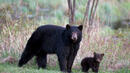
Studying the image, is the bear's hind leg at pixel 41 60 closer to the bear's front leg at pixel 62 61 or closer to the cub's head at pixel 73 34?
the bear's front leg at pixel 62 61

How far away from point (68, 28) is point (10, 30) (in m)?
3.55

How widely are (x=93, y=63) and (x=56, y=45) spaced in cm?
125

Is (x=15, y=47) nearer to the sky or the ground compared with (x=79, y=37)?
nearer to the ground

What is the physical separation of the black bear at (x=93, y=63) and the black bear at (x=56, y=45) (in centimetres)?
68

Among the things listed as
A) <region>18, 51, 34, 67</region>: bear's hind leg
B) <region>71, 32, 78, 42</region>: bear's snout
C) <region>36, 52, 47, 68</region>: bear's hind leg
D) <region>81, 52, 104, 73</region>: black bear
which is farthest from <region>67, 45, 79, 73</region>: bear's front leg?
<region>18, 51, 34, 67</region>: bear's hind leg

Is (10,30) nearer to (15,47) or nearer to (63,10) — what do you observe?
(15,47)

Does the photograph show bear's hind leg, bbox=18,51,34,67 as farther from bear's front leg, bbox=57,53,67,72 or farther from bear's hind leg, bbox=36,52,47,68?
bear's front leg, bbox=57,53,67,72

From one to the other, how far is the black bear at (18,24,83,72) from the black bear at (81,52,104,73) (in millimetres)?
678

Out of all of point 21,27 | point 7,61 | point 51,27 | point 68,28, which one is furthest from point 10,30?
point 68,28

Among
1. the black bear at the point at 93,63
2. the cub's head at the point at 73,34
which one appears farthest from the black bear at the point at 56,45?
the black bear at the point at 93,63

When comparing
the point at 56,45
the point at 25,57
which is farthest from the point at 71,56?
the point at 25,57

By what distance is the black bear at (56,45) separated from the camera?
9823 mm

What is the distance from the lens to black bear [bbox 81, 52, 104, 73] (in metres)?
10.4

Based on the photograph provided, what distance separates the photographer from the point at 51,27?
10547 mm
